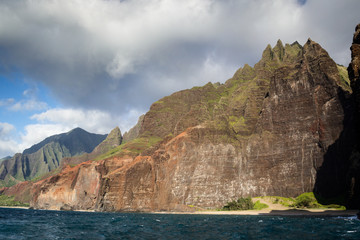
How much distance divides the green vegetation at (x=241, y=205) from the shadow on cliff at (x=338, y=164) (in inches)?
912

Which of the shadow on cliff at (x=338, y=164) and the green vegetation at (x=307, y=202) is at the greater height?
the shadow on cliff at (x=338, y=164)

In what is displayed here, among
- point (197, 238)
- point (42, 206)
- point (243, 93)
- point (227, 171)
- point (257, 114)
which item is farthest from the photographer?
point (42, 206)

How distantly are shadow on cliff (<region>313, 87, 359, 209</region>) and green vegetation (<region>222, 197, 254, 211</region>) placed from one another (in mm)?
23173

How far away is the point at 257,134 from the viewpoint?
12325cm

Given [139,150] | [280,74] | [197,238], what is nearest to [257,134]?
[280,74]

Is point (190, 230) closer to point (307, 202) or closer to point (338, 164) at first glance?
point (307, 202)

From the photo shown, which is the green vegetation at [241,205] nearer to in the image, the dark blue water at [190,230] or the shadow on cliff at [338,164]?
the shadow on cliff at [338,164]

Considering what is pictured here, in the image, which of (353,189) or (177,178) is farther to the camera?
(177,178)

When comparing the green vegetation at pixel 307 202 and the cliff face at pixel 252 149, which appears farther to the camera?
the cliff face at pixel 252 149

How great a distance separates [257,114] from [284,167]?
32.3 m

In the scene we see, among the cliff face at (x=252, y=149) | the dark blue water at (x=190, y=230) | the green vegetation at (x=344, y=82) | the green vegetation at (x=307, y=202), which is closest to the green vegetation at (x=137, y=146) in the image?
the cliff face at (x=252, y=149)

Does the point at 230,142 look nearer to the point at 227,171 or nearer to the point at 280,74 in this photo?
the point at 227,171

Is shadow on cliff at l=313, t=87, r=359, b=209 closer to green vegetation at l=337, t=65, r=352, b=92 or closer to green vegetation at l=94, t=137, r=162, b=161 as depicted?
green vegetation at l=337, t=65, r=352, b=92

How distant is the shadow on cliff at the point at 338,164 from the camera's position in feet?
313
